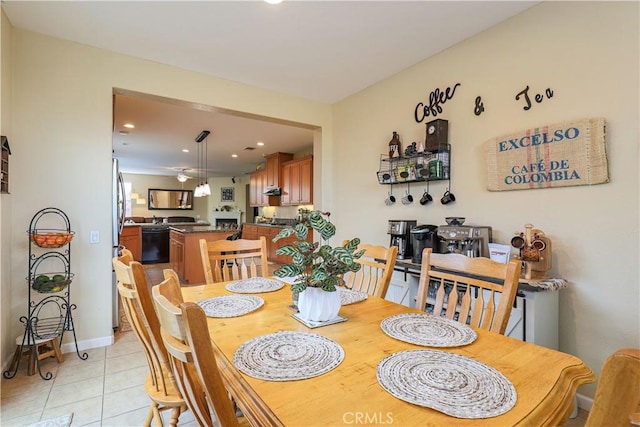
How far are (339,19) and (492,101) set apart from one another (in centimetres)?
133

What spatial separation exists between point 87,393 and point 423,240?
2653mm

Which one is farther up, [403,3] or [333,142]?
[403,3]

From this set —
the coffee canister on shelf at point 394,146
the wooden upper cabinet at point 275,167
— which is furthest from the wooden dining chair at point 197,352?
the wooden upper cabinet at point 275,167

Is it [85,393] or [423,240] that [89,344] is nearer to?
[85,393]

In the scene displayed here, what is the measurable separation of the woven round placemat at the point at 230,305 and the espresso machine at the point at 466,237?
1.56 meters

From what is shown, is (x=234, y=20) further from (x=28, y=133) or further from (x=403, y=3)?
(x=28, y=133)

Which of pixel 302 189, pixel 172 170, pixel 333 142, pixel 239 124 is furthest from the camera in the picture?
pixel 172 170

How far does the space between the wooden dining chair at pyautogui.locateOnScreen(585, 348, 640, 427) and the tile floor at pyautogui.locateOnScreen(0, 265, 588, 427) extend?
78.0 inches

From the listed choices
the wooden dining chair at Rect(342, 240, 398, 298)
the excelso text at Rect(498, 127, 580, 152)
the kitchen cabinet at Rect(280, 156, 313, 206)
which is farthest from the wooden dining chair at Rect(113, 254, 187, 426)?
the kitchen cabinet at Rect(280, 156, 313, 206)

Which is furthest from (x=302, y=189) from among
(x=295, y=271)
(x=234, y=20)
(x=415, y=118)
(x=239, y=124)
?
(x=295, y=271)

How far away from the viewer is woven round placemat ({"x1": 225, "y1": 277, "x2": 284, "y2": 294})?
68.9 inches

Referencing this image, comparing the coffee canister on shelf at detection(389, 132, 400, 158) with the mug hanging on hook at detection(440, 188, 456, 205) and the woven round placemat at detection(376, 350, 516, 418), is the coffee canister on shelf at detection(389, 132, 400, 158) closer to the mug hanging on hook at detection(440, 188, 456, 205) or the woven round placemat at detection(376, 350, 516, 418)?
the mug hanging on hook at detection(440, 188, 456, 205)

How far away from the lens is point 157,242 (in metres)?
7.14

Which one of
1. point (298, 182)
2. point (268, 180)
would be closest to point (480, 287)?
point (298, 182)
